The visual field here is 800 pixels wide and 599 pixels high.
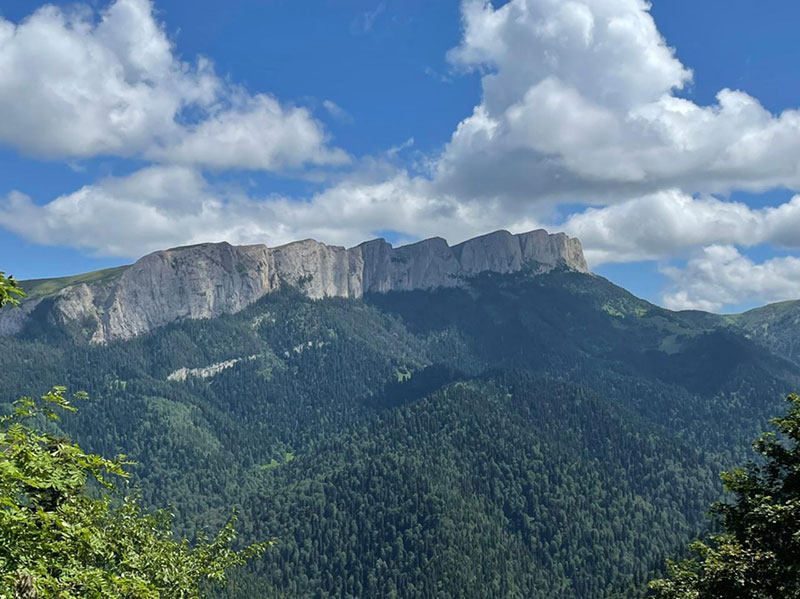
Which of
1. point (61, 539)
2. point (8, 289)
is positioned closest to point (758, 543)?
point (61, 539)

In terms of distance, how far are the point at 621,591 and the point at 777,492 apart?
668 feet

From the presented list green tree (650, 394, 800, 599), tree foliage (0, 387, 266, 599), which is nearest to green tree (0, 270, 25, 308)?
tree foliage (0, 387, 266, 599)

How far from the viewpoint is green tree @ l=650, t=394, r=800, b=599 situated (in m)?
22.9

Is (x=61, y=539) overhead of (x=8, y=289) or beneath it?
beneath

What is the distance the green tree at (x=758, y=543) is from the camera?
22859 mm

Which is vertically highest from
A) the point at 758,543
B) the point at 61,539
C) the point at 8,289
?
the point at 8,289

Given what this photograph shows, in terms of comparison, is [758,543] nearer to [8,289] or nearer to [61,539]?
[61,539]

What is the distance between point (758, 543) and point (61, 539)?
27.4 meters

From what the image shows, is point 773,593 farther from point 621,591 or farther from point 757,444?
point 621,591

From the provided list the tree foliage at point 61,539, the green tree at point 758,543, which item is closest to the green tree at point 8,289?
the tree foliage at point 61,539

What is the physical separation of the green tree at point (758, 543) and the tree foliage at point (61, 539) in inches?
840

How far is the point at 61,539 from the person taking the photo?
17.2 m

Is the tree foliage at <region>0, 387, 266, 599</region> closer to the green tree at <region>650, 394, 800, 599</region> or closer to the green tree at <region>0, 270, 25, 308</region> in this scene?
the green tree at <region>0, 270, 25, 308</region>

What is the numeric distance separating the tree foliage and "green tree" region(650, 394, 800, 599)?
21.3 m
